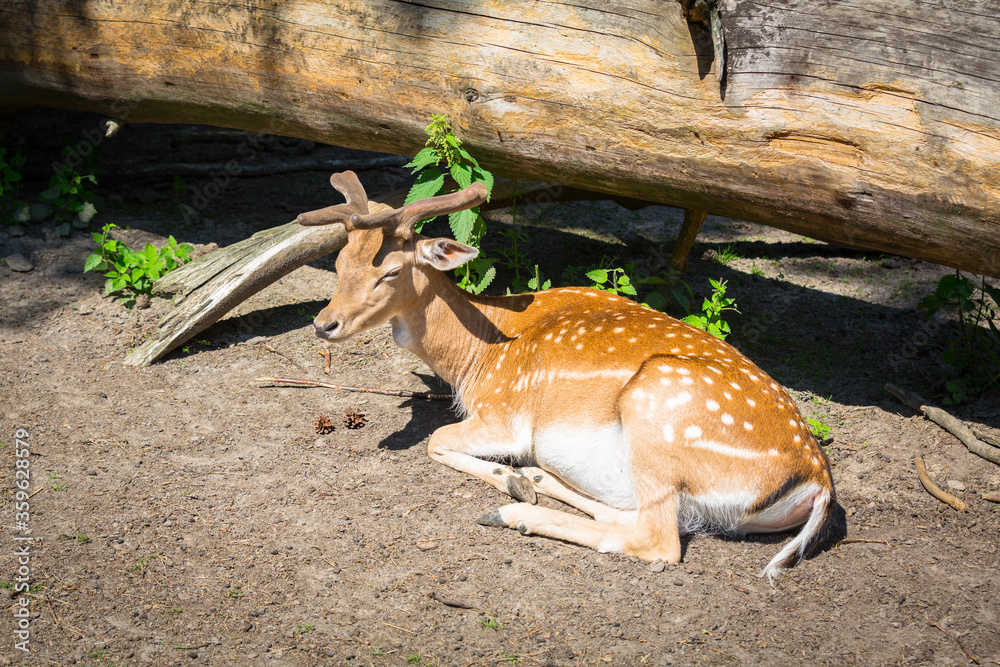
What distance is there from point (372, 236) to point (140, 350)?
6.32ft

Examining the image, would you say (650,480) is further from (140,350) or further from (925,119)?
(140,350)

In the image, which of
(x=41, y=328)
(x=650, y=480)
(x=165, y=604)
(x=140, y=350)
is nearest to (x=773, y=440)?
(x=650, y=480)

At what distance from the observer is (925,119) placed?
3.58 meters

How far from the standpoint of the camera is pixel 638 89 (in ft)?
13.3

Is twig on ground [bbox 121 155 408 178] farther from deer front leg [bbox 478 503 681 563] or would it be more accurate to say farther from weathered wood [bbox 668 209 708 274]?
deer front leg [bbox 478 503 681 563]

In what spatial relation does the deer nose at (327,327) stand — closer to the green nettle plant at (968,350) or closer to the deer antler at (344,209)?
the deer antler at (344,209)

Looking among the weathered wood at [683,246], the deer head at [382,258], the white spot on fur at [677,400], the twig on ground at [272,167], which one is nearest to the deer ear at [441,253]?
the deer head at [382,258]

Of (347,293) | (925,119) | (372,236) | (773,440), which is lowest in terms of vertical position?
(773,440)

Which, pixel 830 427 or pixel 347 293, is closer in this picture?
pixel 347 293

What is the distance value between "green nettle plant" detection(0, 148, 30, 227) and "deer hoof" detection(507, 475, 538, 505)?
174 inches

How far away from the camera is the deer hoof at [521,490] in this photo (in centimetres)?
380

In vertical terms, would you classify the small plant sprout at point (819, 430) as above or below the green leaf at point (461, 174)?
below

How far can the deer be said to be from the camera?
11.3 ft

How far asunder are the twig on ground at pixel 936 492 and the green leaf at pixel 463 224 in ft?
8.87
